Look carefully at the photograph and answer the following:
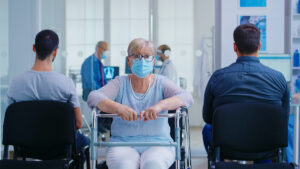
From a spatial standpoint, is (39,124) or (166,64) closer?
(39,124)

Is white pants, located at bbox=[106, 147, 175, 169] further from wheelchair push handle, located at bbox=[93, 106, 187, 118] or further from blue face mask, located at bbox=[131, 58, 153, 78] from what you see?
blue face mask, located at bbox=[131, 58, 153, 78]

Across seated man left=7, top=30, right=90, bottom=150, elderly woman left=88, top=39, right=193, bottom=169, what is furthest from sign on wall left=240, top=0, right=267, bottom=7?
seated man left=7, top=30, right=90, bottom=150

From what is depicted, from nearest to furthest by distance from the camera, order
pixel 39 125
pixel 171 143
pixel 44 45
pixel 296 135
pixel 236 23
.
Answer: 1. pixel 171 143
2. pixel 39 125
3. pixel 44 45
4. pixel 296 135
5. pixel 236 23

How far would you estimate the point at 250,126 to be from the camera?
2273mm

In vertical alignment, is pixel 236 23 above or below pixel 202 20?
below

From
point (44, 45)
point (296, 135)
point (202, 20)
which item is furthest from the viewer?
point (202, 20)

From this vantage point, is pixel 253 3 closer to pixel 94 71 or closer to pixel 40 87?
pixel 94 71

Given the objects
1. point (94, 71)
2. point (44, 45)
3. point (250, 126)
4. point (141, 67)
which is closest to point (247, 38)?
point (250, 126)

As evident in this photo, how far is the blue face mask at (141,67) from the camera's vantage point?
7.93ft

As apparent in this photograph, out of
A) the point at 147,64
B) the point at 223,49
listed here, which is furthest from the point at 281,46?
the point at 147,64

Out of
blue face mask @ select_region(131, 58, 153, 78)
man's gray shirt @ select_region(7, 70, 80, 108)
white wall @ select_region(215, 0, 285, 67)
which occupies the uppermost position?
white wall @ select_region(215, 0, 285, 67)

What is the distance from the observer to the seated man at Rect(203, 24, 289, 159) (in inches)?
93.0

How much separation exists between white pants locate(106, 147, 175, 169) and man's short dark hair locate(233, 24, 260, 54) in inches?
30.3

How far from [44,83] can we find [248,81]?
4.03 ft
